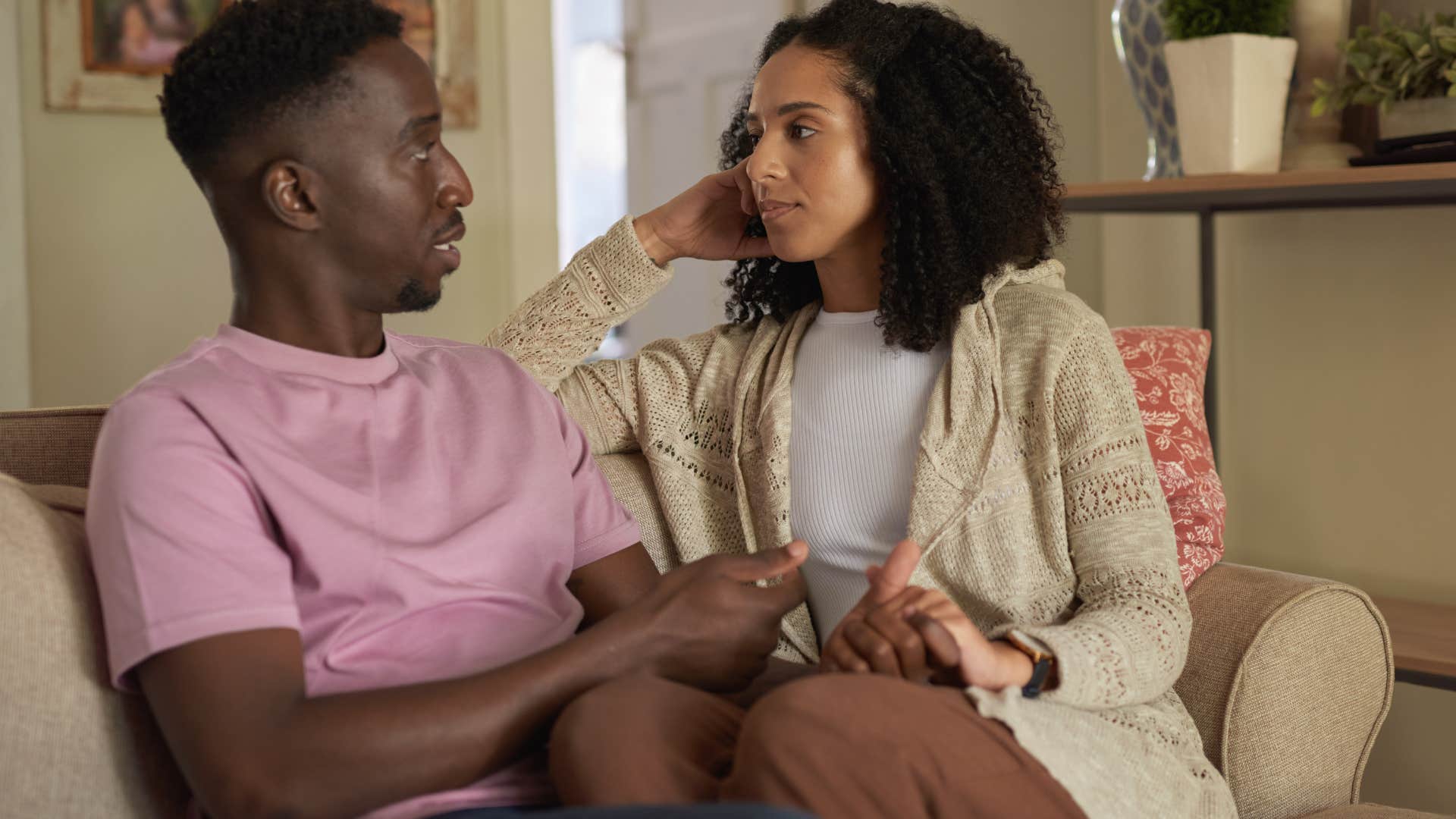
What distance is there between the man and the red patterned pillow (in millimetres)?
630

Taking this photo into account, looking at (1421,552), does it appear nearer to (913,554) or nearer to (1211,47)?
(1211,47)

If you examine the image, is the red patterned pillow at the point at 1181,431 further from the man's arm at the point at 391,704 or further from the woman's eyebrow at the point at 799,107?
the man's arm at the point at 391,704

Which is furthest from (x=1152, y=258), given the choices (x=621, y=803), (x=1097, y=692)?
(x=621, y=803)

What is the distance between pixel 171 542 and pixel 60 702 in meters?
0.18

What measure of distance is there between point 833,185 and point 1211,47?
2.87 ft

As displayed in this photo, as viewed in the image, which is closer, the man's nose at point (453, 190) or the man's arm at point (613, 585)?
the man's nose at point (453, 190)

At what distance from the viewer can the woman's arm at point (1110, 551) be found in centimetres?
122

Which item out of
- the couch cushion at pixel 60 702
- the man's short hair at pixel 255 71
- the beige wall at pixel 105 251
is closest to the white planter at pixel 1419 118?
the man's short hair at pixel 255 71

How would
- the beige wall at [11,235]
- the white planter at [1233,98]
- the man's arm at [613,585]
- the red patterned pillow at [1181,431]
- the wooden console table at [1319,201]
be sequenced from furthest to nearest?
the beige wall at [11,235] < the white planter at [1233,98] < the wooden console table at [1319,201] < the red patterned pillow at [1181,431] < the man's arm at [613,585]

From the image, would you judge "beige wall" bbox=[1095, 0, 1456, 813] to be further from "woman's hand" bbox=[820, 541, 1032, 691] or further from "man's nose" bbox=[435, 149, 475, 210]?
"man's nose" bbox=[435, 149, 475, 210]

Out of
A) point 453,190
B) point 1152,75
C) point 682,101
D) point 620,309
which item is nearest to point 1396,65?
point 1152,75

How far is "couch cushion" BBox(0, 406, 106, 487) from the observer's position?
1417 mm

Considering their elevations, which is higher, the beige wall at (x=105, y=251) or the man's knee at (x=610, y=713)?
the beige wall at (x=105, y=251)

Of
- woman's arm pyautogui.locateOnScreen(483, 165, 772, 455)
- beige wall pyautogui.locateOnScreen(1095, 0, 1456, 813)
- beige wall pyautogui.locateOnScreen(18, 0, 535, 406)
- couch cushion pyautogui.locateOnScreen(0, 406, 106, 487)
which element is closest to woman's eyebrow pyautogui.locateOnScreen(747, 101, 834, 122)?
woman's arm pyautogui.locateOnScreen(483, 165, 772, 455)
